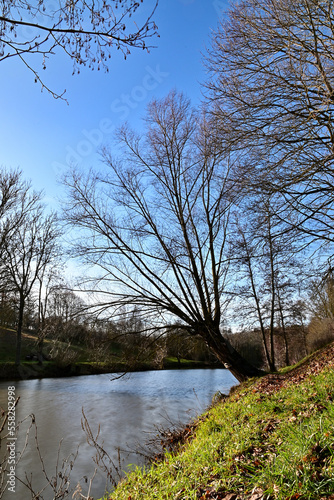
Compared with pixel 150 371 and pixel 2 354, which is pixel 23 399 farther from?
pixel 150 371

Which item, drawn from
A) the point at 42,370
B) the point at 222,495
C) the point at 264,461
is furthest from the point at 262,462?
the point at 42,370

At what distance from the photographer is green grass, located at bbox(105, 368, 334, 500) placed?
2262mm

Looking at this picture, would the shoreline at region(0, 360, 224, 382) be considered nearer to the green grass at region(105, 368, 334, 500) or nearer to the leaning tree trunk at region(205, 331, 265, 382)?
the leaning tree trunk at region(205, 331, 265, 382)

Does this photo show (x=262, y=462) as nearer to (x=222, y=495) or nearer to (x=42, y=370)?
(x=222, y=495)

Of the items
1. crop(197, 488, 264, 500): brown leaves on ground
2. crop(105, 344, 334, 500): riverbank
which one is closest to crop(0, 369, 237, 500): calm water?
crop(105, 344, 334, 500): riverbank

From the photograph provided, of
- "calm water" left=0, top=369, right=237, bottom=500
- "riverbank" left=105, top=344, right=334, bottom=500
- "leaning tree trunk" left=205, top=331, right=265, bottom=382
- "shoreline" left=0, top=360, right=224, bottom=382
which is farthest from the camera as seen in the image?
"shoreline" left=0, top=360, right=224, bottom=382

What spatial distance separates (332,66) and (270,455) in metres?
5.82

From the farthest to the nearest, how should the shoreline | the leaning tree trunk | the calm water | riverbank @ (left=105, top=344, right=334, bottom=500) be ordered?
1. the shoreline
2. the leaning tree trunk
3. the calm water
4. riverbank @ (left=105, top=344, right=334, bottom=500)

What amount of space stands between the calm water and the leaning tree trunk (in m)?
1.72

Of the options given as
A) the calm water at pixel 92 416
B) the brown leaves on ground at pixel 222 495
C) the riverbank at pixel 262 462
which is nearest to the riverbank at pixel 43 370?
the calm water at pixel 92 416

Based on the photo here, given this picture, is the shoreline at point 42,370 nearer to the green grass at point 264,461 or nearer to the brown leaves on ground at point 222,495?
the green grass at point 264,461

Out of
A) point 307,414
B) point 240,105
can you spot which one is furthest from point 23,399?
point 240,105

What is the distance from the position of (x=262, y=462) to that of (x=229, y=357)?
6.56 metres

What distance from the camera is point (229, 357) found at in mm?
9047
